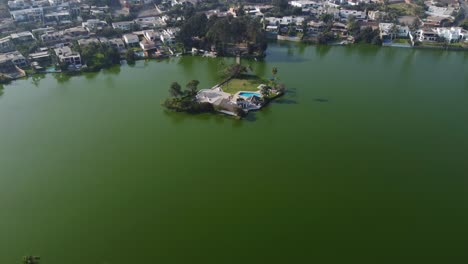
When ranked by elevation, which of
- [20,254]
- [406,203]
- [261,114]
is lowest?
[20,254]

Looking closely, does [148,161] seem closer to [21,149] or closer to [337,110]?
[21,149]

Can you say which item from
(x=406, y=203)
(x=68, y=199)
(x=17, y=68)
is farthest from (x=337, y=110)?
(x=17, y=68)

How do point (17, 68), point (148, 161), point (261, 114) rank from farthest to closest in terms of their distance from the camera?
1. point (17, 68)
2. point (261, 114)
3. point (148, 161)

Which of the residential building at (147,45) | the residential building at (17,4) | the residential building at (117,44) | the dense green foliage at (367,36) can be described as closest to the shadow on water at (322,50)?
the dense green foliage at (367,36)

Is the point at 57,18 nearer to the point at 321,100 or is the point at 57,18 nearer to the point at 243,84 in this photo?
the point at 243,84

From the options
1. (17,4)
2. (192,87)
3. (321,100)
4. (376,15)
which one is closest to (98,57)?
(192,87)

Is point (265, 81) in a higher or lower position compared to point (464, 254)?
higher

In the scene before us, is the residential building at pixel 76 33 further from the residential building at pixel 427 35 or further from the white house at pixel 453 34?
the white house at pixel 453 34
